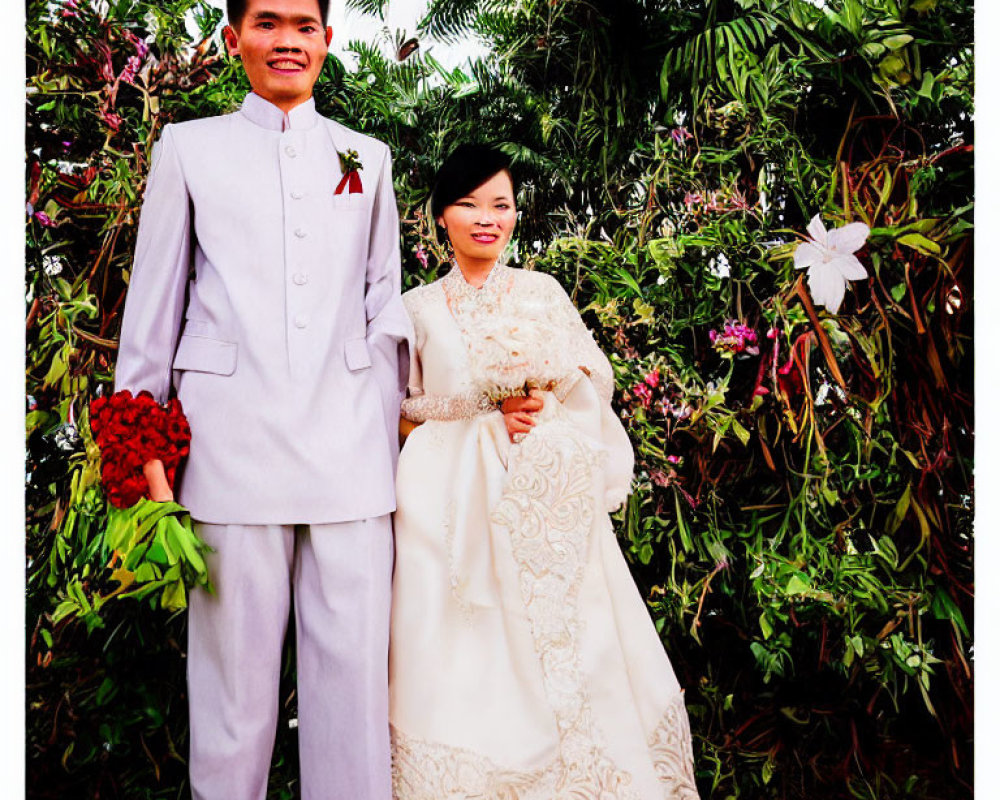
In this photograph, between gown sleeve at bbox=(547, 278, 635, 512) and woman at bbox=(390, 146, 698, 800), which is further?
gown sleeve at bbox=(547, 278, 635, 512)

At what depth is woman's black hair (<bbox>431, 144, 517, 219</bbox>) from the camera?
258 centimetres

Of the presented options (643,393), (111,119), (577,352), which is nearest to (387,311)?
(577,352)

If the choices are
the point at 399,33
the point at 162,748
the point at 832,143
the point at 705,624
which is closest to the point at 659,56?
the point at 832,143

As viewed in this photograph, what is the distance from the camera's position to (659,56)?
3.03 m

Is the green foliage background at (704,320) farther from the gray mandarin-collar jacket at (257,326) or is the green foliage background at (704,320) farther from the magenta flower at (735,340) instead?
the gray mandarin-collar jacket at (257,326)

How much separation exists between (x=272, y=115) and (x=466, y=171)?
0.59m

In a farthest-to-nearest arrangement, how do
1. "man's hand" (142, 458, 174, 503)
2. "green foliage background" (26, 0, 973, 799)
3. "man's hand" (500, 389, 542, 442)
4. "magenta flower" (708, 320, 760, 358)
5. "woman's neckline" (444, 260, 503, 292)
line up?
"magenta flower" (708, 320, 760, 358), "green foliage background" (26, 0, 973, 799), "woman's neckline" (444, 260, 503, 292), "man's hand" (500, 389, 542, 442), "man's hand" (142, 458, 174, 503)

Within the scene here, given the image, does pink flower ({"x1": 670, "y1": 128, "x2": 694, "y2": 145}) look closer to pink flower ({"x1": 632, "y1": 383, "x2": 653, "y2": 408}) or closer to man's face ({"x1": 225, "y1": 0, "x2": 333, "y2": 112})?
pink flower ({"x1": 632, "y1": 383, "x2": 653, "y2": 408})

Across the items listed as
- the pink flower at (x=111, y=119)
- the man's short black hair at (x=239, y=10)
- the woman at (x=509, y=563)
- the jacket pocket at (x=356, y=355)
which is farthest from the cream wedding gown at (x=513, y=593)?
the pink flower at (x=111, y=119)

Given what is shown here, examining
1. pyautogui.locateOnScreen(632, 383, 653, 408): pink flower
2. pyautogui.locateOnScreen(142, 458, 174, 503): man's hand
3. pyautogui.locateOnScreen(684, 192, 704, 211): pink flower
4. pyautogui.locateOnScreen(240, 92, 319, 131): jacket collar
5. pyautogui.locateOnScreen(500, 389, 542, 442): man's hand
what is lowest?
pyautogui.locateOnScreen(142, 458, 174, 503): man's hand

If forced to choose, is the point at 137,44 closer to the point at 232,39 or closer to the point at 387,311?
the point at 232,39

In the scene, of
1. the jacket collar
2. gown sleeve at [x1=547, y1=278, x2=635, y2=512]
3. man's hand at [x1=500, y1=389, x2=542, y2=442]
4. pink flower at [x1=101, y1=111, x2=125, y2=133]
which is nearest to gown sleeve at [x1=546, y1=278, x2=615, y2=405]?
gown sleeve at [x1=547, y1=278, x2=635, y2=512]

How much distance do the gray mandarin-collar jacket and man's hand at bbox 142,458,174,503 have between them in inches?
2.9

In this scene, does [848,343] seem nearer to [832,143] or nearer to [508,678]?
[832,143]
